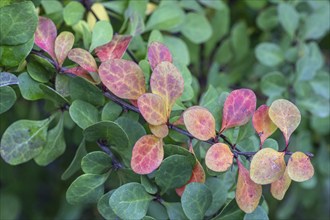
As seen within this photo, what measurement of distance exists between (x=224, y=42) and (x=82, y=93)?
0.43 meters

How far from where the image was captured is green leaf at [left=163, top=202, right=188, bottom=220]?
0.58 m

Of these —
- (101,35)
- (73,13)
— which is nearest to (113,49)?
(101,35)

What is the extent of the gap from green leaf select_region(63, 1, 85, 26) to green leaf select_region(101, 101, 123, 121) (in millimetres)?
154

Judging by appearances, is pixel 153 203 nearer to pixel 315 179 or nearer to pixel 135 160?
pixel 135 160

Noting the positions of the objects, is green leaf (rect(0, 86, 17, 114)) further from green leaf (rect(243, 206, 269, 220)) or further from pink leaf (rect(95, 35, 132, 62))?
green leaf (rect(243, 206, 269, 220))

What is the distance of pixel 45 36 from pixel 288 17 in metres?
0.42

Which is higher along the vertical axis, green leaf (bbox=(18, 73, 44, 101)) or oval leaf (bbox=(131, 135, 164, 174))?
green leaf (bbox=(18, 73, 44, 101))

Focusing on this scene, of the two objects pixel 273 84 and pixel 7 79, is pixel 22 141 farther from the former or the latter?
pixel 273 84

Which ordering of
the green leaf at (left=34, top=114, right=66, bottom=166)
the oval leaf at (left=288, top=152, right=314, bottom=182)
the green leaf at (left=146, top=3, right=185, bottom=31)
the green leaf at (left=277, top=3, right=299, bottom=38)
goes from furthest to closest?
the green leaf at (left=277, top=3, right=299, bottom=38) → the green leaf at (left=146, top=3, right=185, bottom=31) → the green leaf at (left=34, top=114, right=66, bottom=166) → the oval leaf at (left=288, top=152, right=314, bottom=182)

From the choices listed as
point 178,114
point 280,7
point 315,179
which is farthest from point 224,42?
point 178,114

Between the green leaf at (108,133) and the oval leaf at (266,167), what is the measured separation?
13 centimetres

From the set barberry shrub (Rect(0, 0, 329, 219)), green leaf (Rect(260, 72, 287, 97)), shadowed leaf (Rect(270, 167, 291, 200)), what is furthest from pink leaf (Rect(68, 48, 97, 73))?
green leaf (Rect(260, 72, 287, 97))

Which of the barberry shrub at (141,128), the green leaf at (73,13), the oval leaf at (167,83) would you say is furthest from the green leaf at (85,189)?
the green leaf at (73,13)

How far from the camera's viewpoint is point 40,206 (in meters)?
1.12
